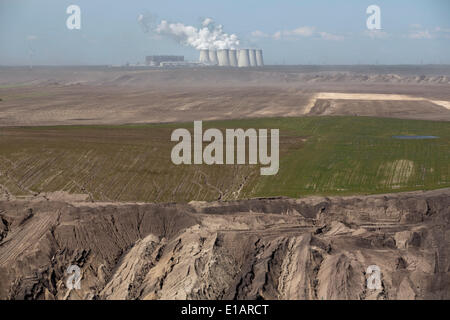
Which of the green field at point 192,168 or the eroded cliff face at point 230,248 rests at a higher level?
the green field at point 192,168

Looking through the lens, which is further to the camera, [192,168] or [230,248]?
[192,168]

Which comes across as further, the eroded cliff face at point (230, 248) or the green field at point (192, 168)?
the green field at point (192, 168)

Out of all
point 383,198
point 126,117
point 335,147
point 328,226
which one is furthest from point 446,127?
point 126,117
